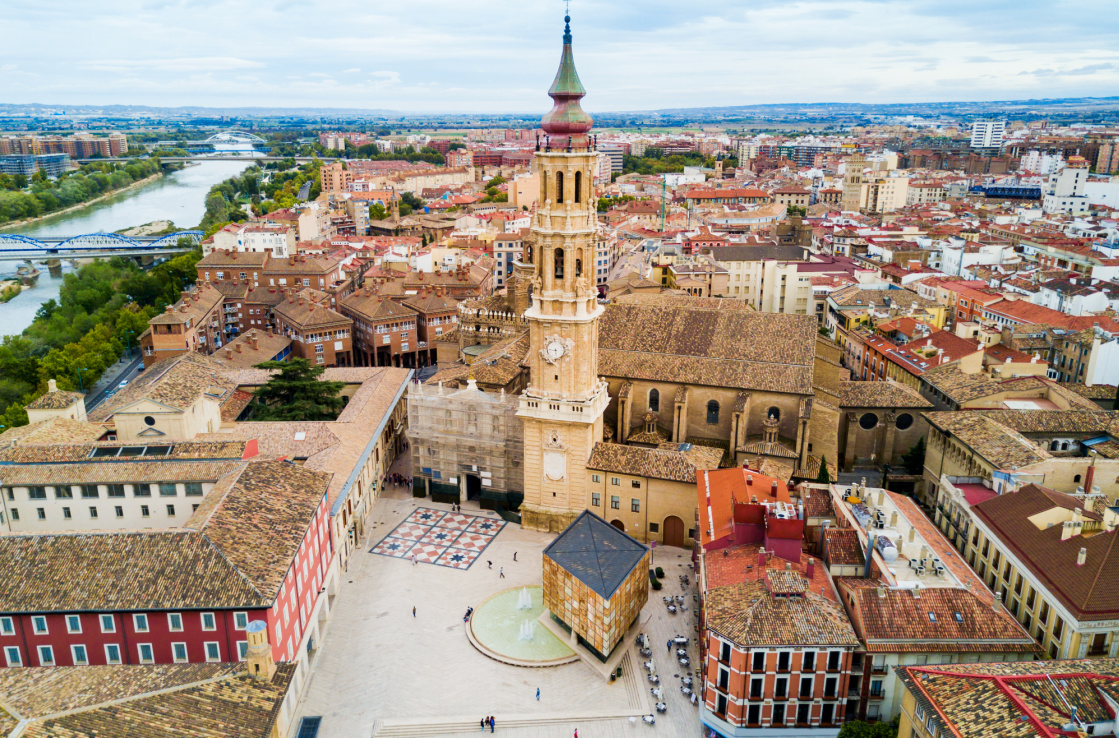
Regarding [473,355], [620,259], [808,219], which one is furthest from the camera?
[808,219]

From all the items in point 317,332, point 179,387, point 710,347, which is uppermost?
point 710,347

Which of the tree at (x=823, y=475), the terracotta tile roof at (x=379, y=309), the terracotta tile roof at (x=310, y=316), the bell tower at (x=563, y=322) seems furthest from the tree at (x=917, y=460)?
the terracotta tile roof at (x=310, y=316)

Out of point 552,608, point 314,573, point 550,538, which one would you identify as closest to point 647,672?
point 552,608

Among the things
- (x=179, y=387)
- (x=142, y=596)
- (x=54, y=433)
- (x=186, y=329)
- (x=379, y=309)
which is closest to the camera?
(x=142, y=596)

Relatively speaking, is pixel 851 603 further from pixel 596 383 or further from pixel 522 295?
pixel 522 295

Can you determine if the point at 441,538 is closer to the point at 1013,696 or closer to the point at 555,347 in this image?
the point at 555,347

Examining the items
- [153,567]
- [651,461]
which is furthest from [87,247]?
[651,461]

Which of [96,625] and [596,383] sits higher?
[596,383]
